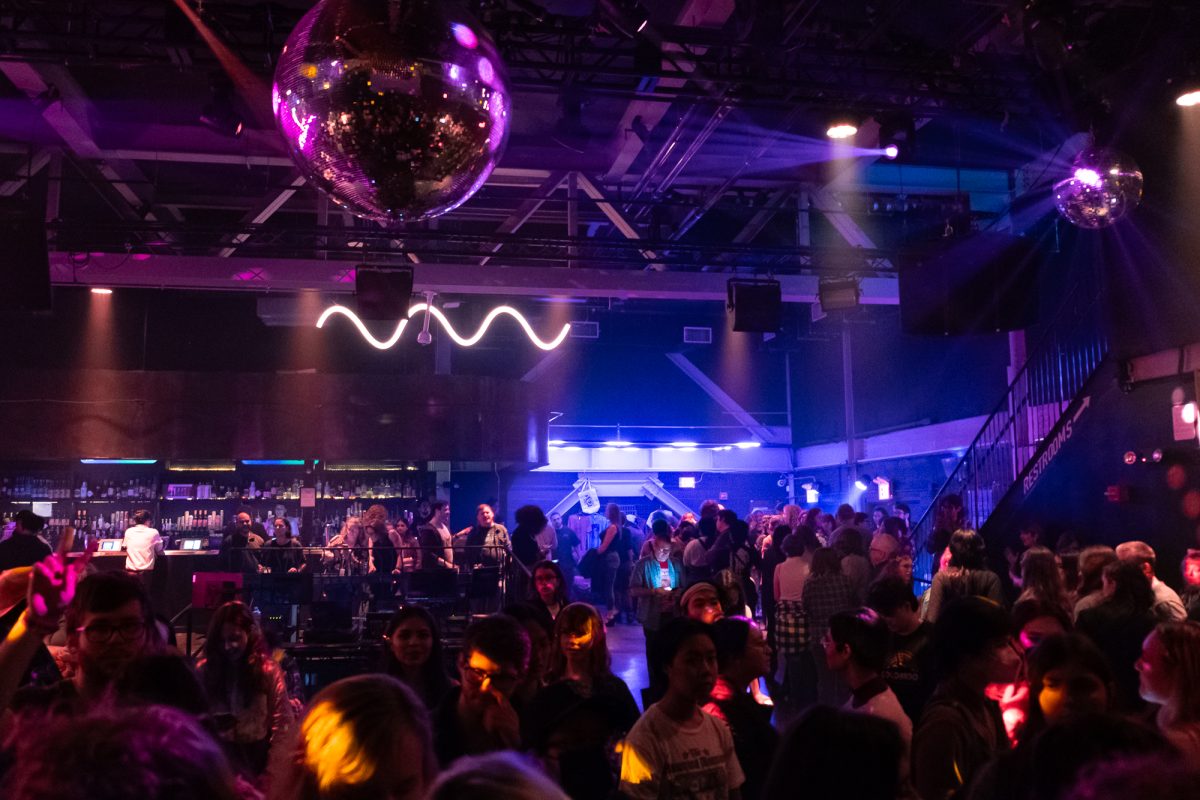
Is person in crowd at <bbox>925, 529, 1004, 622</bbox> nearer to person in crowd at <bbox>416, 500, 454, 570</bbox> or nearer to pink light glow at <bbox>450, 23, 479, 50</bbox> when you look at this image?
person in crowd at <bbox>416, 500, 454, 570</bbox>

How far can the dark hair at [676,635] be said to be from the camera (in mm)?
3150

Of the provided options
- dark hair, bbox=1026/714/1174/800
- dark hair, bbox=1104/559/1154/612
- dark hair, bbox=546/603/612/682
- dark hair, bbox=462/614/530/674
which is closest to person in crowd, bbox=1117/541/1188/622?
dark hair, bbox=1104/559/1154/612

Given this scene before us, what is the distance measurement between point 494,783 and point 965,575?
5613mm

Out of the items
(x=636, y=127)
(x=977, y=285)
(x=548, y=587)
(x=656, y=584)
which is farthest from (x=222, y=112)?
(x=977, y=285)

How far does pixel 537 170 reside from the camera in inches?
450

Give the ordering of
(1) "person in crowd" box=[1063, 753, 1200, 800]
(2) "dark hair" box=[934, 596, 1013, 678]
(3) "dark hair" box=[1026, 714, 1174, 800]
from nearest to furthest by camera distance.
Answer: (1) "person in crowd" box=[1063, 753, 1200, 800], (3) "dark hair" box=[1026, 714, 1174, 800], (2) "dark hair" box=[934, 596, 1013, 678]

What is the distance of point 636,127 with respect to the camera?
10.2 m

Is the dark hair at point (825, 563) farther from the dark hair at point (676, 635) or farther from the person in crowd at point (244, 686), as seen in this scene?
the person in crowd at point (244, 686)

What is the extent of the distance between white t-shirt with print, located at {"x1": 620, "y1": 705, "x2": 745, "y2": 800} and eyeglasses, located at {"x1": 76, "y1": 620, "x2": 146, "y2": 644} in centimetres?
144

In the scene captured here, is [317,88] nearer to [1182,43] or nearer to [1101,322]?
[1182,43]

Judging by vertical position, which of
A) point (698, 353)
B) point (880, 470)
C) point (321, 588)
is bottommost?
point (321, 588)

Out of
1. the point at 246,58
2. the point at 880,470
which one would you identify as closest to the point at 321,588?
the point at 246,58

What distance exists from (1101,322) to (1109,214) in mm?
5100

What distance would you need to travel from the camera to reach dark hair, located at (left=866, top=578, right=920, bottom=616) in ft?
15.5
